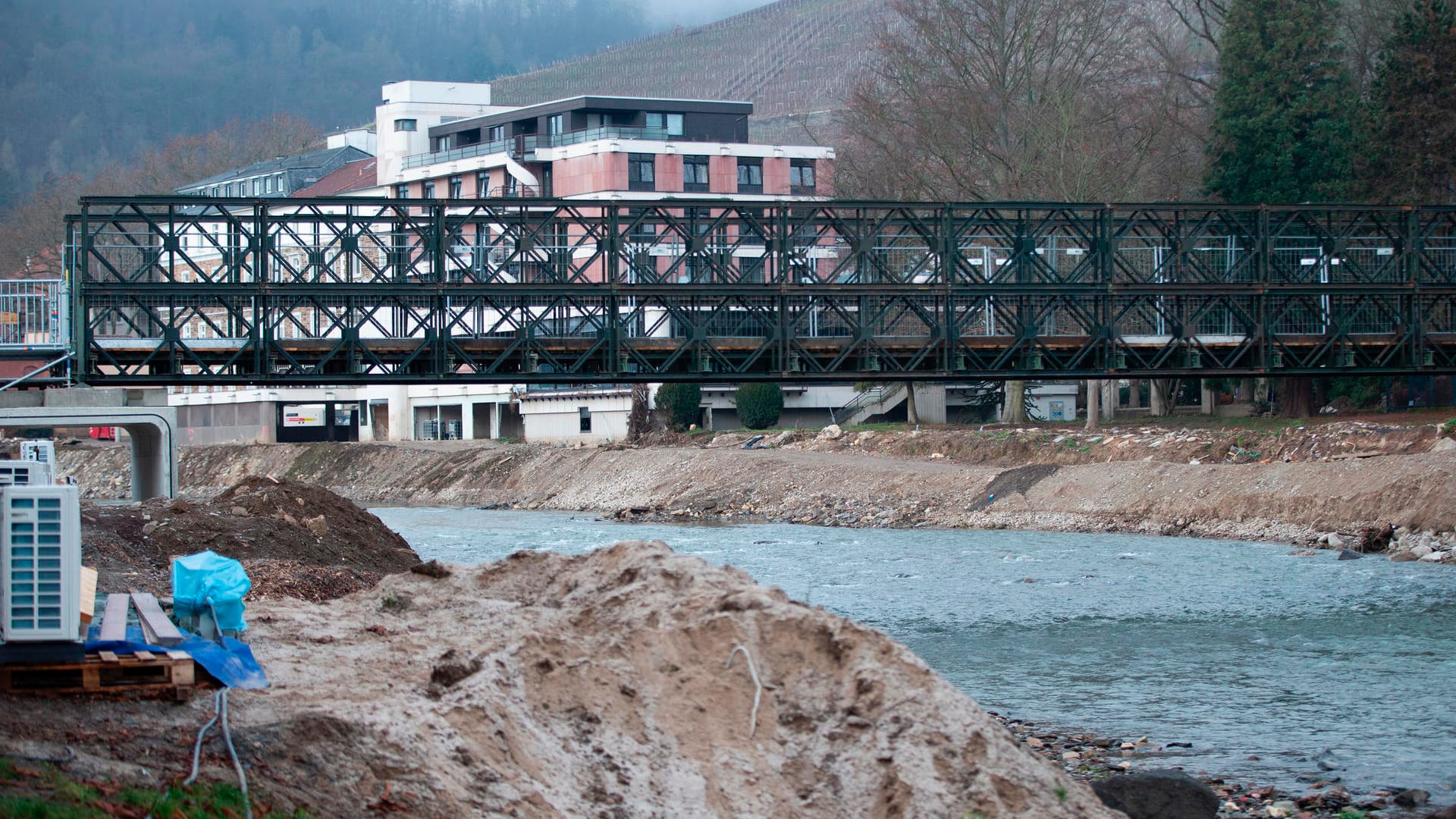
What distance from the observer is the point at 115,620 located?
48.2 feet

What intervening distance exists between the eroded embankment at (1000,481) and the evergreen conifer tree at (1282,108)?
13.6m

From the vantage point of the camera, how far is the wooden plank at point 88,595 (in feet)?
52.5

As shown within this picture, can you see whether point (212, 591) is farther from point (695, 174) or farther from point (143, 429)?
point (695, 174)

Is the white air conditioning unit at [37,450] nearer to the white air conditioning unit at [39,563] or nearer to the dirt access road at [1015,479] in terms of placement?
the white air conditioning unit at [39,563]

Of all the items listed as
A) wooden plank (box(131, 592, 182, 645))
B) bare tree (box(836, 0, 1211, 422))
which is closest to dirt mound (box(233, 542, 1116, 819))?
wooden plank (box(131, 592, 182, 645))

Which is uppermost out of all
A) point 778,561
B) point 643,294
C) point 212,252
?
point 212,252

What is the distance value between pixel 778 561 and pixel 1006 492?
15.3 m

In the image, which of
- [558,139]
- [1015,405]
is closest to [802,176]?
[558,139]

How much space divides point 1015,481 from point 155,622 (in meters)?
44.8

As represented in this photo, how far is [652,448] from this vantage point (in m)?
79.8

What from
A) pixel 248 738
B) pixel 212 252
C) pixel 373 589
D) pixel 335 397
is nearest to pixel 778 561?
pixel 373 589

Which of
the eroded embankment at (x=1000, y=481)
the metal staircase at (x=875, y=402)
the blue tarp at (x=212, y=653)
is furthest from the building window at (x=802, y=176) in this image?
the blue tarp at (x=212, y=653)

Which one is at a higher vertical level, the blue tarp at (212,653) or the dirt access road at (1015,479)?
the blue tarp at (212,653)

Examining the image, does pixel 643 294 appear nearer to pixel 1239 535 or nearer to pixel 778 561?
pixel 778 561
